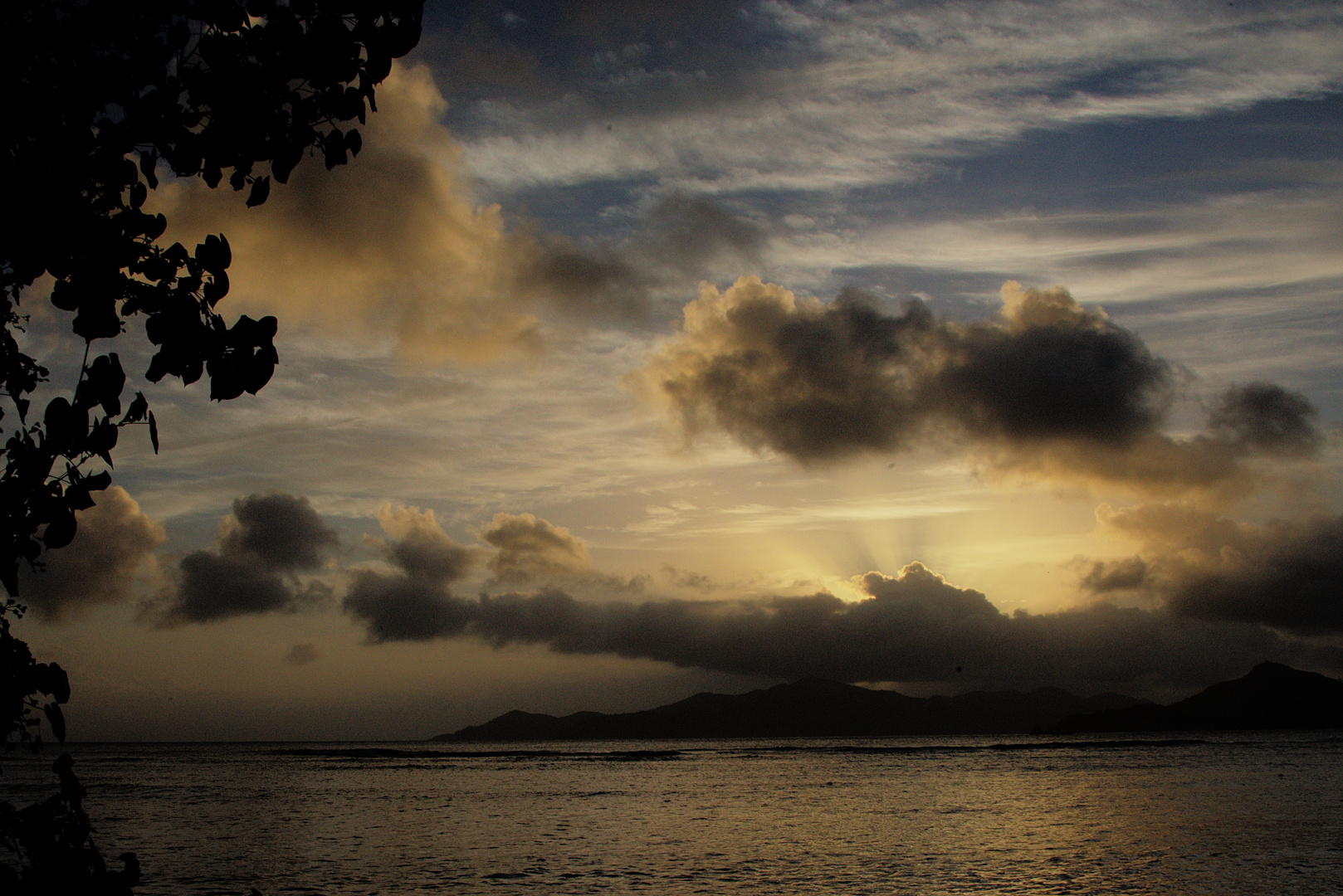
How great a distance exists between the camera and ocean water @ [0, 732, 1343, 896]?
3003 centimetres

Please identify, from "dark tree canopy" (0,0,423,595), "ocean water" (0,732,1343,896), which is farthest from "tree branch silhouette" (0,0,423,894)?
"ocean water" (0,732,1343,896)

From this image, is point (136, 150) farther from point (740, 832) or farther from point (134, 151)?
point (740, 832)

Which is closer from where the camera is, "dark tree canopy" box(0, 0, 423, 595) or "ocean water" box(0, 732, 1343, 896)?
"dark tree canopy" box(0, 0, 423, 595)

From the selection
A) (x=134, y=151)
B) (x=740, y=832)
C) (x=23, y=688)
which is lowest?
(x=740, y=832)

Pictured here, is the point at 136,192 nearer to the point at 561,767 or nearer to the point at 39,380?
the point at 39,380

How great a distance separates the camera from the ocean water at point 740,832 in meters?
30.0

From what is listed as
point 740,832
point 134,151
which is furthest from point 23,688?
point 740,832

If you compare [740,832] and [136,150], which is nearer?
[136,150]

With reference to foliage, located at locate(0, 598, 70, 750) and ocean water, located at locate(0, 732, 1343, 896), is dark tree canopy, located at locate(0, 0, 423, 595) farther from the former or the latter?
ocean water, located at locate(0, 732, 1343, 896)

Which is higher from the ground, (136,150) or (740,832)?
(136,150)

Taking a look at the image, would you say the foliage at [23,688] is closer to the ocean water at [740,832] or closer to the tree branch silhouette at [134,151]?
the tree branch silhouette at [134,151]

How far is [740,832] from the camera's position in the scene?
137 feet

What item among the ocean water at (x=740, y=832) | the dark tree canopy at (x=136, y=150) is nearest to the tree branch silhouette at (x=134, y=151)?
the dark tree canopy at (x=136, y=150)

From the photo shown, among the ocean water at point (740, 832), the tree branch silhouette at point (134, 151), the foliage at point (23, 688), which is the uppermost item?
the tree branch silhouette at point (134, 151)
